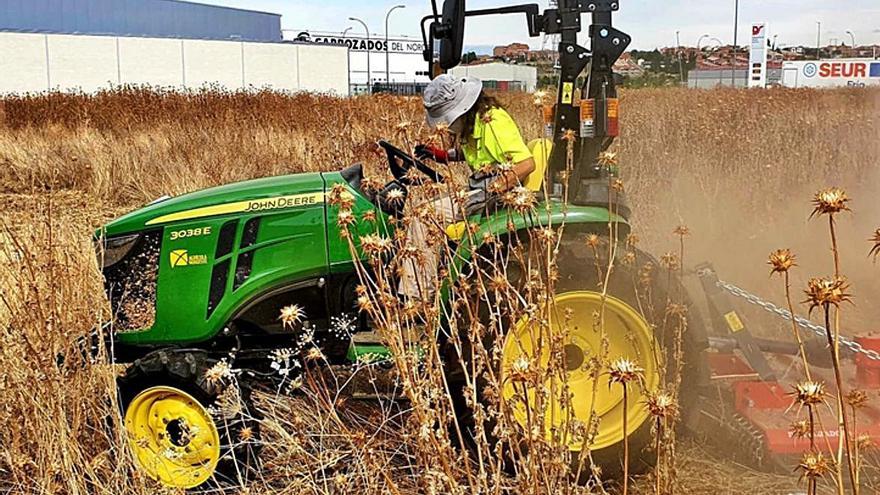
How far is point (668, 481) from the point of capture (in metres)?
2.19

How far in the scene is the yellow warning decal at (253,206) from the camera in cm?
368

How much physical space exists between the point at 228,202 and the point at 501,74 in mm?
1571

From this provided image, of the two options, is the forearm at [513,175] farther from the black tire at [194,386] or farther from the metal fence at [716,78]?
the metal fence at [716,78]

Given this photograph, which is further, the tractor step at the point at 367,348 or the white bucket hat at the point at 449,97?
the white bucket hat at the point at 449,97

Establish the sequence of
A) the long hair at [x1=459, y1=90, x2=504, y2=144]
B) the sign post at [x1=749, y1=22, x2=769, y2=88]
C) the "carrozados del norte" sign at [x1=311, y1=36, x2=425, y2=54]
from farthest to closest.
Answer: the "carrozados del norte" sign at [x1=311, y1=36, x2=425, y2=54] → the sign post at [x1=749, y1=22, x2=769, y2=88] → the long hair at [x1=459, y1=90, x2=504, y2=144]

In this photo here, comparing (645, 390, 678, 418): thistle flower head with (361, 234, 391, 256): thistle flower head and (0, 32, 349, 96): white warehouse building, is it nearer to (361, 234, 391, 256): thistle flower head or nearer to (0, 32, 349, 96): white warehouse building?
(361, 234, 391, 256): thistle flower head

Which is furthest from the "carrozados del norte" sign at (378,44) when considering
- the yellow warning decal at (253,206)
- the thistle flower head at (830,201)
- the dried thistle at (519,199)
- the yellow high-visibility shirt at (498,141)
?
the thistle flower head at (830,201)

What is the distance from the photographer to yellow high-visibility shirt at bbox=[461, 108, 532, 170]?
12.2ft

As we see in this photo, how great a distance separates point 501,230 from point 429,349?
123 centimetres

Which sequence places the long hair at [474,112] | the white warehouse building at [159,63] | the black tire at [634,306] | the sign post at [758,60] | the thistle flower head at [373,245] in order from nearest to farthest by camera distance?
the thistle flower head at [373,245]
the black tire at [634,306]
the long hair at [474,112]
the sign post at [758,60]
the white warehouse building at [159,63]

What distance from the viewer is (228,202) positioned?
3729mm

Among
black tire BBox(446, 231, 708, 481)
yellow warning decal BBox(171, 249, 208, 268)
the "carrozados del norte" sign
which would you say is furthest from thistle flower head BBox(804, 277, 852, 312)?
the "carrozados del norte" sign

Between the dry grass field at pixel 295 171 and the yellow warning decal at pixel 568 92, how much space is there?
0.51ft

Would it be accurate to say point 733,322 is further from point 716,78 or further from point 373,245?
point 716,78
